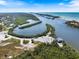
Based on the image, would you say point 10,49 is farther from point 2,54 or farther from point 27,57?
point 27,57

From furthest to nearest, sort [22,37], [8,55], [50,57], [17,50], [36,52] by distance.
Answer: [22,37] → [17,50] → [8,55] → [36,52] → [50,57]

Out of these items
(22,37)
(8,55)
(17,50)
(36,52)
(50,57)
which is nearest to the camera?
(50,57)

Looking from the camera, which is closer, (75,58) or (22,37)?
(75,58)

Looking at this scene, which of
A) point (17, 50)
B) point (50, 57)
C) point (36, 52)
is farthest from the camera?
point (17, 50)

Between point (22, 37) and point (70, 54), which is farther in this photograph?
point (22, 37)

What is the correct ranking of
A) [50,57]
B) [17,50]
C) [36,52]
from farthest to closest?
[17,50] → [36,52] → [50,57]

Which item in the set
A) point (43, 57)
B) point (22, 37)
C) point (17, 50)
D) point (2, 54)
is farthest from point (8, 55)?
point (22, 37)

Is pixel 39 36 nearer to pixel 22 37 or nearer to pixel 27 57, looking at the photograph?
pixel 22 37

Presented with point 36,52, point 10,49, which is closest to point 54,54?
point 36,52

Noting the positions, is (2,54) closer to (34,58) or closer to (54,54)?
(34,58)
